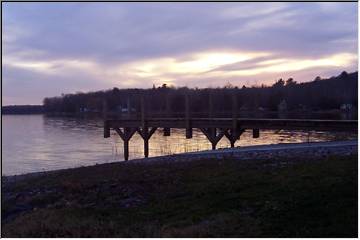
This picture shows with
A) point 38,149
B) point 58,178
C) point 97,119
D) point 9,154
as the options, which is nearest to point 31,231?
point 58,178

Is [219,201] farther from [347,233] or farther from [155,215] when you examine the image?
[347,233]

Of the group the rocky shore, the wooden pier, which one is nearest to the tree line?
the wooden pier

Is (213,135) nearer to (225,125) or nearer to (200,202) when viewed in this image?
(225,125)

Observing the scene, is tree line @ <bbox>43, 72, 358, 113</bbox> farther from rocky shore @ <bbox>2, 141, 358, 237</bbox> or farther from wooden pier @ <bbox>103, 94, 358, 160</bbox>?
rocky shore @ <bbox>2, 141, 358, 237</bbox>

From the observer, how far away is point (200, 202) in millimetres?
8344

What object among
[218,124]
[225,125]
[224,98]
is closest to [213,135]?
[218,124]

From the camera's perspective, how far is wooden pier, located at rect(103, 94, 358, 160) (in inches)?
813

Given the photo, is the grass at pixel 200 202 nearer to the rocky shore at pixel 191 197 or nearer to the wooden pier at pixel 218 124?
the rocky shore at pixel 191 197

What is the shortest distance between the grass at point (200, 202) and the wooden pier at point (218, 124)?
935cm

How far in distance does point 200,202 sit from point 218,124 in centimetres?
1544

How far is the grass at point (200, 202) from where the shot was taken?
6750 mm

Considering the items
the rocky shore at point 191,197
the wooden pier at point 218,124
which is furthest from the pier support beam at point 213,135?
the rocky shore at point 191,197

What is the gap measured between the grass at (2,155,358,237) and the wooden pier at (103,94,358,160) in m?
9.35

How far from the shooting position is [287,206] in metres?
7.45
